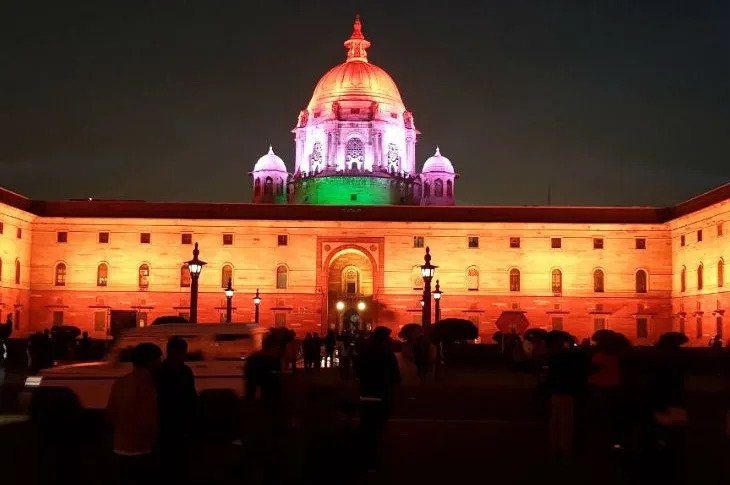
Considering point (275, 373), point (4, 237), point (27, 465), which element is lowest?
point (27, 465)

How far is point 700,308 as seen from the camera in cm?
5938

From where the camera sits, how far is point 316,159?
8356cm

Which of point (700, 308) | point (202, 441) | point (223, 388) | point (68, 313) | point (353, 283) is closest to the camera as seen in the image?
point (202, 441)

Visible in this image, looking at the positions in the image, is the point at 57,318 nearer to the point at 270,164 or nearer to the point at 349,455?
the point at 270,164

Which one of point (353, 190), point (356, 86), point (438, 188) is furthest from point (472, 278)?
point (356, 86)

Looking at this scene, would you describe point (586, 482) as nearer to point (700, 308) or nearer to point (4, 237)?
point (700, 308)

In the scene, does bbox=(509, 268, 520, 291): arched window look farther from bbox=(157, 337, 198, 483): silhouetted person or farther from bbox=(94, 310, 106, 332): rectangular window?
bbox=(157, 337, 198, 483): silhouetted person

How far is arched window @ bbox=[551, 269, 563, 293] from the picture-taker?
216 feet

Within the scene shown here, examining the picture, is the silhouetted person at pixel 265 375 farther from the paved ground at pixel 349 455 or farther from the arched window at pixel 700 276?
the arched window at pixel 700 276

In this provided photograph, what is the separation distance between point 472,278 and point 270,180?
26344 millimetres

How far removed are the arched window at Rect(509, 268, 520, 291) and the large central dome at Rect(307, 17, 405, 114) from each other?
23190mm

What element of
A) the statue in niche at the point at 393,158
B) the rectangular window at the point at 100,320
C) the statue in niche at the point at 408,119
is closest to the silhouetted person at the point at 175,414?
the rectangular window at the point at 100,320

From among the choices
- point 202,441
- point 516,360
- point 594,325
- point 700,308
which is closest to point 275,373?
point 202,441

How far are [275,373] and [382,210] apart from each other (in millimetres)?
56161
